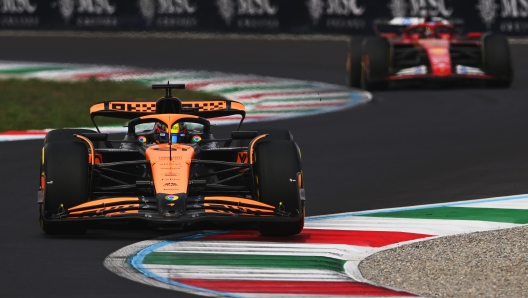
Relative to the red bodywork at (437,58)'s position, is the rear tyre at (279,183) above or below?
above

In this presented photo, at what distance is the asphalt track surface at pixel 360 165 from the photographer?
26.8 ft

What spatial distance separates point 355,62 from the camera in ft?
71.4

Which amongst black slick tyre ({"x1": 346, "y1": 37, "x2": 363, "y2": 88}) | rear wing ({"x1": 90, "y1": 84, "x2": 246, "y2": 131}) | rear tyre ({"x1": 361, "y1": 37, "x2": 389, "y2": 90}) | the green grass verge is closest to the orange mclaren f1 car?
rear wing ({"x1": 90, "y1": 84, "x2": 246, "y2": 131})

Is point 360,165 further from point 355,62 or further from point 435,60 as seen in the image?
point 355,62

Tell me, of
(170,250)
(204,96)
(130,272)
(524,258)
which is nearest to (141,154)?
(170,250)

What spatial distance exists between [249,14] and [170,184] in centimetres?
2090

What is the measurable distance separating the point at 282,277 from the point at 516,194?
415 cm

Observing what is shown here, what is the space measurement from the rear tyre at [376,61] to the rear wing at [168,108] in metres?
10.3

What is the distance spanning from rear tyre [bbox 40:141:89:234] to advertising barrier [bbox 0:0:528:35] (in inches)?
743

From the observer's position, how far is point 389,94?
822 inches

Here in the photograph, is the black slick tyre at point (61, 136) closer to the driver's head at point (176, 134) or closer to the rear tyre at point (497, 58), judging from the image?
the driver's head at point (176, 134)

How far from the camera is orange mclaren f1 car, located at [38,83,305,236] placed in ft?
29.8

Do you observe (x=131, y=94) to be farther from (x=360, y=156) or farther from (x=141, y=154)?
(x=141, y=154)

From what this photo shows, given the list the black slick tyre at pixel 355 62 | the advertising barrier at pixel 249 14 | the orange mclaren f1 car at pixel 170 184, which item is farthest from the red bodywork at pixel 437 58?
the orange mclaren f1 car at pixel 170 184
